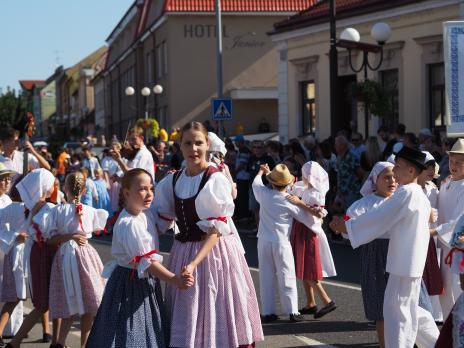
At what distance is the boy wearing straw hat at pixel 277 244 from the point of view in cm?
1016

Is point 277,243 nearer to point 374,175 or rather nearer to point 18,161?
point 374,175

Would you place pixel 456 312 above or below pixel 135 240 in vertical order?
below

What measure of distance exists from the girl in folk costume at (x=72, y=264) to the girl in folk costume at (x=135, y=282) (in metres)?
1.68

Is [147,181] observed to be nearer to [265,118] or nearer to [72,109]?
[265,118]

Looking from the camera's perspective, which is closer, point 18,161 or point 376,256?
point 376,256

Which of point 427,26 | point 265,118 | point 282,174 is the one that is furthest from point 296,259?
point 265,118

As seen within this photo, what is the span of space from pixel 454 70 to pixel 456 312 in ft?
10.7

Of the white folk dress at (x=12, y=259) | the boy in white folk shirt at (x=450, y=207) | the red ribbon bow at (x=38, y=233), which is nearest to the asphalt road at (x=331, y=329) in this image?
the white folk dress at (x=12, y=259)

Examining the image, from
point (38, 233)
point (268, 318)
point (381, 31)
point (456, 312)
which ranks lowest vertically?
point (268, 318)

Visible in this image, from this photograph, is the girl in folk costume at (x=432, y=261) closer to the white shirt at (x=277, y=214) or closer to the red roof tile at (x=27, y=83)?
the white shirt at (x=277, y=214)

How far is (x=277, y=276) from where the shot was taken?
10.3 metres

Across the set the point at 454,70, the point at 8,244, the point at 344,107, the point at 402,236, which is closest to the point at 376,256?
the point at 402,236

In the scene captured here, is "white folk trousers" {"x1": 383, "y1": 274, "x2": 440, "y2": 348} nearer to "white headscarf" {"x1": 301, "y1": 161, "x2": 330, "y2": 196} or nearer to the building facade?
"white headscarf" {"x1": 301, "y1": 161, "x2": 330, "y2": 196}

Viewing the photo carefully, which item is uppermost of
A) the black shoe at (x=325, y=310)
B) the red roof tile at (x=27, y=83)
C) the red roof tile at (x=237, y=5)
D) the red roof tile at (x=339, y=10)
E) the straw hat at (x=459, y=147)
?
the red roof tile at (x=27, y=83)
